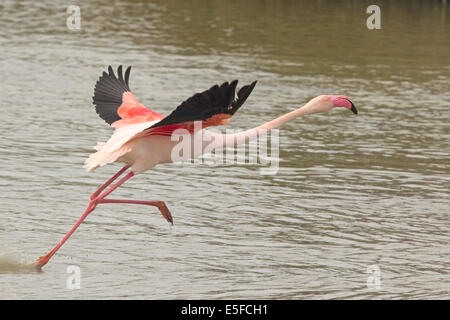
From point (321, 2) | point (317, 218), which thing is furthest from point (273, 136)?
point (321, 2)

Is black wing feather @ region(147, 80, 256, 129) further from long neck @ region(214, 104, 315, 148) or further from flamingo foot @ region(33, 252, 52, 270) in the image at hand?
flamingo foot @ region(33, 252, 52, 270)

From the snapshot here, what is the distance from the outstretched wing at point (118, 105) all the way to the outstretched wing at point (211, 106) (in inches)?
33.7

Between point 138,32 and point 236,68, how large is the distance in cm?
468

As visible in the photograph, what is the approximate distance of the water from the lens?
947 centimetres

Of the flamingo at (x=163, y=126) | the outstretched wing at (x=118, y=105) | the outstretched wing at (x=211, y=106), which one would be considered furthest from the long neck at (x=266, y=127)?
the outstretched wing at (x=118, y=105)

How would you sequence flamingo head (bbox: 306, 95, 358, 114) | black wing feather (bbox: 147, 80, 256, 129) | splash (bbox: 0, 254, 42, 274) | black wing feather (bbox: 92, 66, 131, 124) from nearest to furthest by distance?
black wing feather (bbox: 147, 80, 256, 129), flamingo head (bbox: 306, 95, 358, 114), splash (bbox: 0, 254, 42, 274), black wing feather (bbox: 92, 66, 131, 124)

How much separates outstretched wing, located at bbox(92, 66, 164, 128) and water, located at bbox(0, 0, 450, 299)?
3.61ft

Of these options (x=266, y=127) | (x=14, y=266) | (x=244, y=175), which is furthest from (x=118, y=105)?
(x=244, y=175)

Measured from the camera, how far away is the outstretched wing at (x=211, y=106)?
848 cm

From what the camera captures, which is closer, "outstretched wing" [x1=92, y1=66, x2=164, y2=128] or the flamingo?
the flamingo

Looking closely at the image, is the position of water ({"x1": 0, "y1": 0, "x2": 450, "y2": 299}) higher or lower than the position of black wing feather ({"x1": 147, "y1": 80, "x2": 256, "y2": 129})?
lower

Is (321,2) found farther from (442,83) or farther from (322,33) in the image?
(442,83)

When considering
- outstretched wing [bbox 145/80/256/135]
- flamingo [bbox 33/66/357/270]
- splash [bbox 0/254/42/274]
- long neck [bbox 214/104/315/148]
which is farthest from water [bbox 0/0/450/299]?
outstretched wing [bbox 145/80/256/135]

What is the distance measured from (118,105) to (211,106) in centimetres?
192
